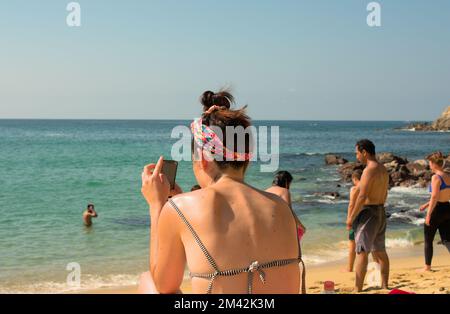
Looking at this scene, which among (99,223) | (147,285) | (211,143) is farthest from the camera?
(99,223)

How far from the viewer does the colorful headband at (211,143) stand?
7.44ft

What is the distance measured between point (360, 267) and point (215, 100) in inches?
200

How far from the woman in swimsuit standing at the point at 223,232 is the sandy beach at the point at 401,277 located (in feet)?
14.5

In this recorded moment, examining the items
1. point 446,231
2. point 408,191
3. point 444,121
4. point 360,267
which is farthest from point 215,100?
point 444,121

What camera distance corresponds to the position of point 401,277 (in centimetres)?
840

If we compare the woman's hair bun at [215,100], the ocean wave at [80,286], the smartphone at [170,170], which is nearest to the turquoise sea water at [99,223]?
the ocean wave at [80,286]

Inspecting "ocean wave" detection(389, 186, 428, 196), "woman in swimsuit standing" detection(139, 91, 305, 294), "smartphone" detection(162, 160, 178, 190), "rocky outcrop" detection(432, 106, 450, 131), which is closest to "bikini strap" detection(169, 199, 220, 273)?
"woman in swimsuit standing" detection(139, 91, 305, 294)

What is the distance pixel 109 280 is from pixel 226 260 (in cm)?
787

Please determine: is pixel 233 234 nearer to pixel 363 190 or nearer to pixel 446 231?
pixel 363 190

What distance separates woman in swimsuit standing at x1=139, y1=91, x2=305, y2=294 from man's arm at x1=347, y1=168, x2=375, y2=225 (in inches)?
175

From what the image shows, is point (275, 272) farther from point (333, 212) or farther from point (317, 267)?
point (333, 212)

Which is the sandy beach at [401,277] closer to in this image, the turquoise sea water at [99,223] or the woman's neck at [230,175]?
the turquoise sea water at [99,223]
